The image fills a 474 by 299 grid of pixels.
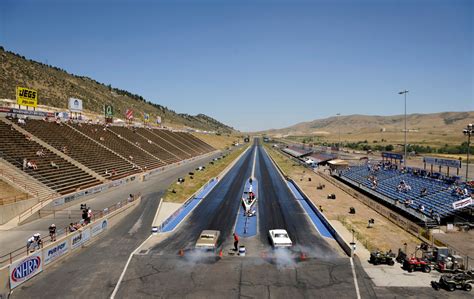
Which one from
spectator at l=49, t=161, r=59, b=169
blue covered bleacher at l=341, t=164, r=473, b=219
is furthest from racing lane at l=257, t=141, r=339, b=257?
spectator at l=49, t=161, r=59, b=169

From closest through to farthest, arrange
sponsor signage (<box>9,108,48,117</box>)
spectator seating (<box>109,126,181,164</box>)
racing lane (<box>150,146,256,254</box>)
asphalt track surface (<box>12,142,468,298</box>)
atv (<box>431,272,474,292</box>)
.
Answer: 1. asphalt track surface (<box>12,142,468,298</box>)
2. atv (<box>431,272,474,292</box>)
3. racing lane (<box>150,146,256,254</box>)
4. sponsor signage (<box>9,108,48,117</box>)
5. spectator seating (<box>109,126,181,164</box>)

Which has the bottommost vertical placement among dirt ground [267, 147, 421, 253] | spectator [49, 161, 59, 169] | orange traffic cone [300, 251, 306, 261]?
→ dirt ground [267, 147, 421, 253]

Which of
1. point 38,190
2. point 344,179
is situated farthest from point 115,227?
point 344,179

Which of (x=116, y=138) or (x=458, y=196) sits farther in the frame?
(x=116, y=138)

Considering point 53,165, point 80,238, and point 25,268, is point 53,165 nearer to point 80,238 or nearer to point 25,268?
point 80,238

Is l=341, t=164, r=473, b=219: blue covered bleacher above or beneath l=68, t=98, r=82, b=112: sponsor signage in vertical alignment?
beneath

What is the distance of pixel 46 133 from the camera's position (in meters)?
60.0

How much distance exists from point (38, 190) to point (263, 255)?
30016 mm

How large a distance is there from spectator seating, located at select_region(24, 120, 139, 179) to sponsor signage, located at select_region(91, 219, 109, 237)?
85.0ft

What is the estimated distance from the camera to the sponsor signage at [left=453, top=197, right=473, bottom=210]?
36.2 metres

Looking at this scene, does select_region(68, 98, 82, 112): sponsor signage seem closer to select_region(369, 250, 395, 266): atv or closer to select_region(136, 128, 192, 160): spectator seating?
select_region(136, 128, 192, 160): spectator seating

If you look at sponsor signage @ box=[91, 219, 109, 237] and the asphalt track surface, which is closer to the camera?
the asphalt track surface

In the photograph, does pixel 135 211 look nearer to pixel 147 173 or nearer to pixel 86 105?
pixel 147 173

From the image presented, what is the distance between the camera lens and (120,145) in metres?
81.5
